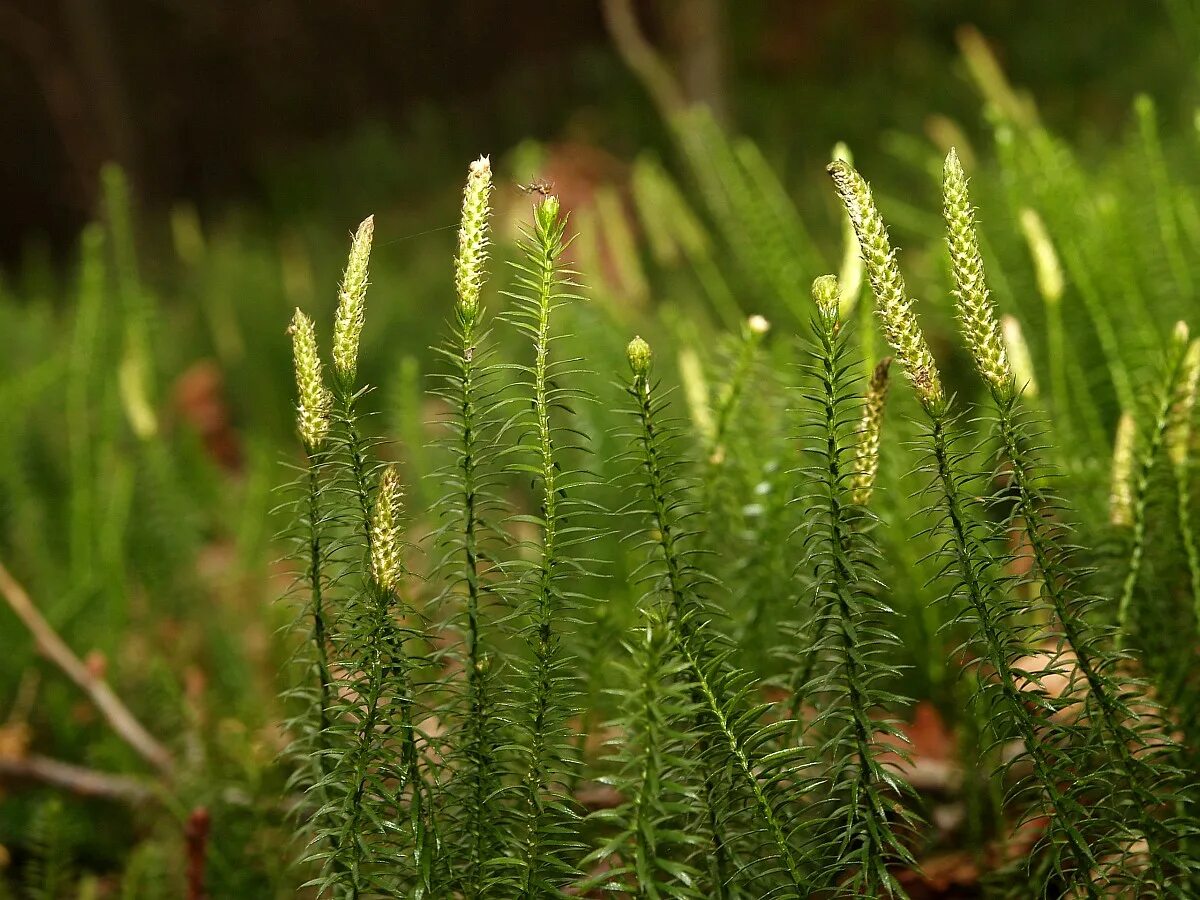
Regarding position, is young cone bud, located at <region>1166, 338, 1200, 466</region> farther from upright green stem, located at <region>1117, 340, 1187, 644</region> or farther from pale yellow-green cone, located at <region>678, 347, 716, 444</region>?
pale yellow-green cone, located at <region>678, 347, 716, 444</region>

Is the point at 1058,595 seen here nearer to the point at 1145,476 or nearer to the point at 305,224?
the point at 1145,476

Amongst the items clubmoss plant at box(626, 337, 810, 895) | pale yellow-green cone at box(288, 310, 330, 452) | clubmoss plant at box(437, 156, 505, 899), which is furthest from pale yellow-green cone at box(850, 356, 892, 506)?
pale yellow-green cone at box(288, 310, 330, 452)

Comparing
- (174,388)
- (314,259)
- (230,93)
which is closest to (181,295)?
(314,259)

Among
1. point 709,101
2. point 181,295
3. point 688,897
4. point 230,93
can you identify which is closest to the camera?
point 688,897

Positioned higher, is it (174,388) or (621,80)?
(621,80)

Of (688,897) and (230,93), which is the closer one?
(688,897)

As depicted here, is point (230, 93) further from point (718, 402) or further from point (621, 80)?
point (718, 402)
